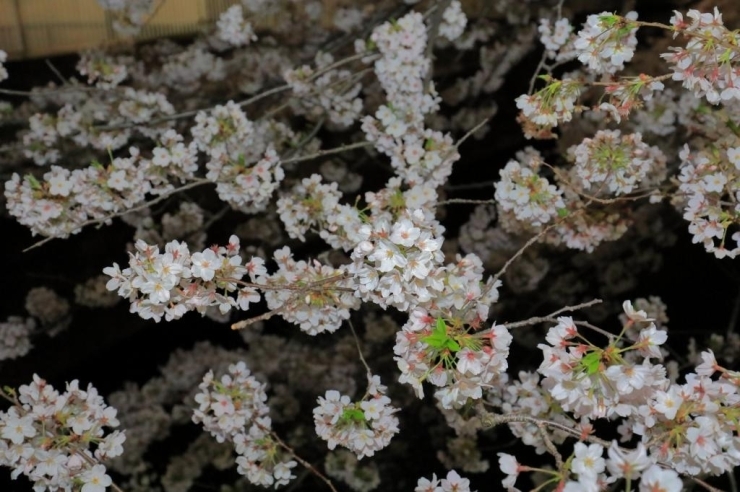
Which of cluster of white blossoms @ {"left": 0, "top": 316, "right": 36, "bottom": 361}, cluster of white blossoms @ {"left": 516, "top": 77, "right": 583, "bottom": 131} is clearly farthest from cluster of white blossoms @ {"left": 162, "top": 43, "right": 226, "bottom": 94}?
cluster of white blossoms @ {"left": 516, "top": 77, "right": 583, "bottom": 131}

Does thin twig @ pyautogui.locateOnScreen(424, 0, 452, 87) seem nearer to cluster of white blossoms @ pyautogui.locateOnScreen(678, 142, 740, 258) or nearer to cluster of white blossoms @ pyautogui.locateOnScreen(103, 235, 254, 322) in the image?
cluster of white blossoms @ pyautogui.locateOnScreen(678, 142, 740, 258)

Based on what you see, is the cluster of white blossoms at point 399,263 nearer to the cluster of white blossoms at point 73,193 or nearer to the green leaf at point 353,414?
the green leaf at point 353,414

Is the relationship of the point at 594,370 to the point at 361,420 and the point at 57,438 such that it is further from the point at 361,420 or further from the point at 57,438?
the point at 57,438

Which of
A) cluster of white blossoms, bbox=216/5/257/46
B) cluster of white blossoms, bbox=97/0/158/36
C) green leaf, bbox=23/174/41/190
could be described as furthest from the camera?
cluster of white blossoms, bbox=97/0/158/36

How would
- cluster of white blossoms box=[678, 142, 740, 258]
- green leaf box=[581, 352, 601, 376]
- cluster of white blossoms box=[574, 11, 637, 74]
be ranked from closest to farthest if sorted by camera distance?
green leaf box=[581, 352, 601, 376] < cluster of white blossoms box=[574, 11, 637, 74] < cluster of white blossoms box=[678, 142, 740, 258]

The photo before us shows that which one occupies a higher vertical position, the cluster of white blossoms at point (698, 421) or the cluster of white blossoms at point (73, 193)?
the cluster of white blossoms at point (698, 421)

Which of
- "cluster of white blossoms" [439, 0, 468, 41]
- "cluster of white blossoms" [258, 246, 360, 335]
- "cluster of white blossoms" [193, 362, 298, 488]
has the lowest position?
"cluster of white blossoms" [193, 362, 298, 488]

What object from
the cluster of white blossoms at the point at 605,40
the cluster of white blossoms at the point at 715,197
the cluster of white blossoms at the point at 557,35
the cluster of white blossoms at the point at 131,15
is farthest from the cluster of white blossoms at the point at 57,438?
the cluster of white blossoms at the point at 131,15
